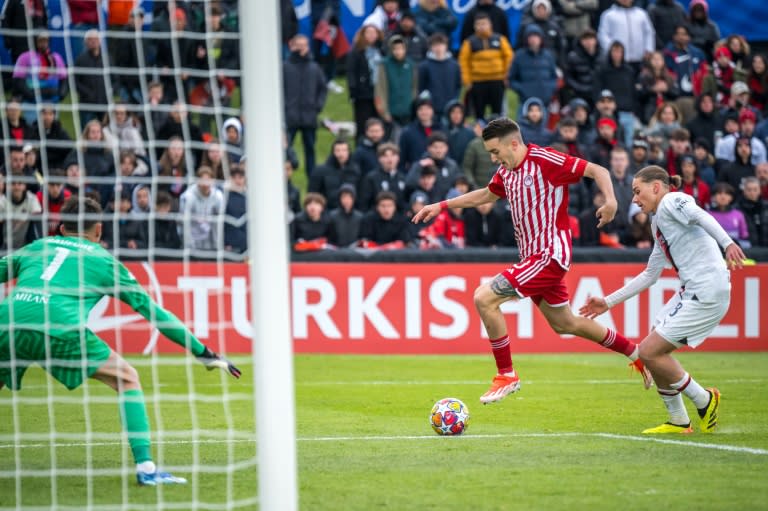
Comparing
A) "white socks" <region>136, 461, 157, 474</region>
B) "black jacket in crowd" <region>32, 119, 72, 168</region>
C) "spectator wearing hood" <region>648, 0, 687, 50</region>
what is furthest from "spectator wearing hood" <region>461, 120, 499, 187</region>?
"white socks" <region>136, 461, 157, 474</region>

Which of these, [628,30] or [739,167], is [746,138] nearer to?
[739,167]

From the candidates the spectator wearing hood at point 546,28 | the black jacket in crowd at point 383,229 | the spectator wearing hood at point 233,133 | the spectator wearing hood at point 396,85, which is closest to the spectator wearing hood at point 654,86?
the spectator wearing hood at point 546,28

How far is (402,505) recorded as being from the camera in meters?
6.28

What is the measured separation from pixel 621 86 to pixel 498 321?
11.4m

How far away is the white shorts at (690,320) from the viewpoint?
345 inches

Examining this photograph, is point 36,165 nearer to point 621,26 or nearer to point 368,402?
A: point 368,402

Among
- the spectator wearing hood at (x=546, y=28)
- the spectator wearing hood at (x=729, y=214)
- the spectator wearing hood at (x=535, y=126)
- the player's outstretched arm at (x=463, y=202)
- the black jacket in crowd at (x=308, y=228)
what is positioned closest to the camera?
the player's outstretched arm at (x=463, y=202)

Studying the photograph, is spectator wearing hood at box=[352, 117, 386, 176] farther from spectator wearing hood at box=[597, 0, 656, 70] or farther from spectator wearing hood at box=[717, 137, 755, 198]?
spectator wearing hood at box=[717, 137, 755, 198]

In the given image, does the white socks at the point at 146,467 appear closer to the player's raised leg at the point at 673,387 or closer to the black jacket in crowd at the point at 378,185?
the player's raised leg at the point at 673,387

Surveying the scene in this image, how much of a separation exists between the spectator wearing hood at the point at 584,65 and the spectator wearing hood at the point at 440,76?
208 centimetres

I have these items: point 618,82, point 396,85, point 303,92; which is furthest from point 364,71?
point 618,82

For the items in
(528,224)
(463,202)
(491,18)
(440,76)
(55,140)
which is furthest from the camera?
(491,18)

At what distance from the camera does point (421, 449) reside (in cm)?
820

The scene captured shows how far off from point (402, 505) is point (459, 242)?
10.8 m
